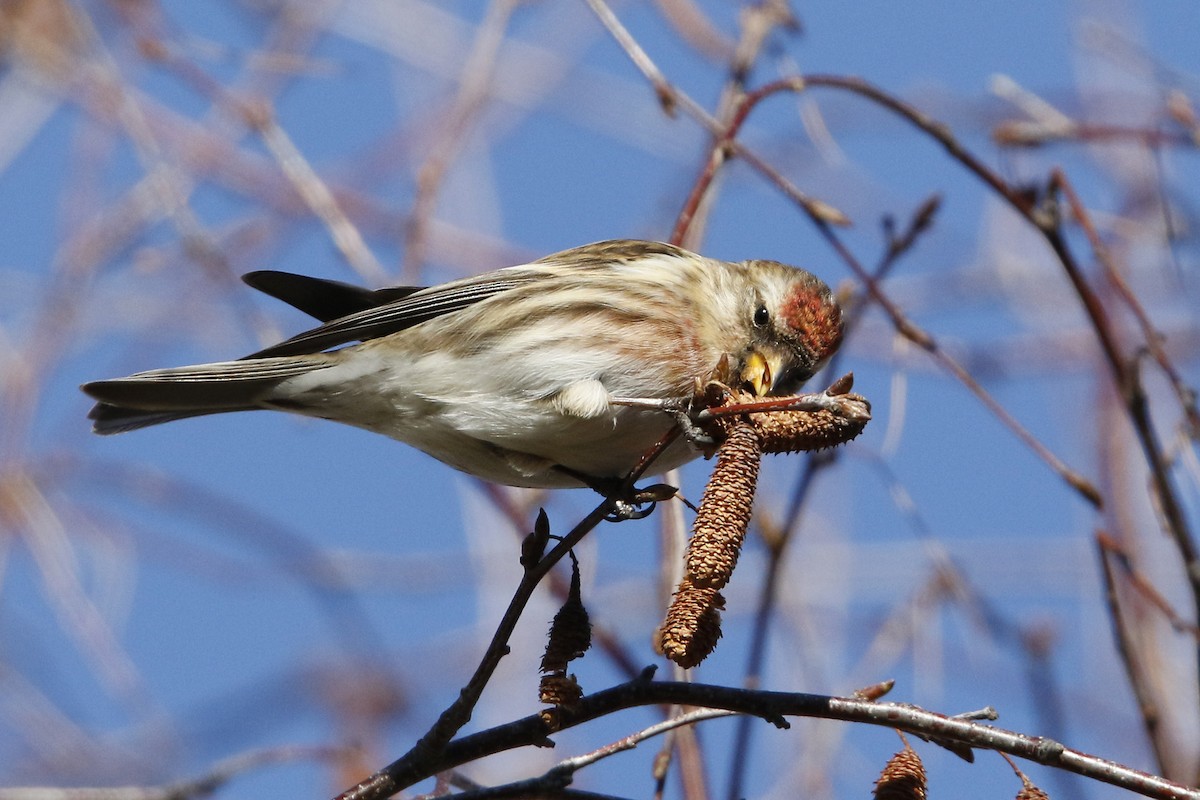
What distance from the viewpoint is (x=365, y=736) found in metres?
5.83

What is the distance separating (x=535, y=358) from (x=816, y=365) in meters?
0.73

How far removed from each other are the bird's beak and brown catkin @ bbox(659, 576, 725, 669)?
1275 mm

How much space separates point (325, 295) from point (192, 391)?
1.50 ft

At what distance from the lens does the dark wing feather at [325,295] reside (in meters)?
3.60

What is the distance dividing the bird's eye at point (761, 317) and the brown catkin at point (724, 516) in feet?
4.61

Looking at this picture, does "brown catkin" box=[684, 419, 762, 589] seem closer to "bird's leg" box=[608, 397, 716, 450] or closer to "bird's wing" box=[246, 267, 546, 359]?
"bird's leg" box=[608, 397, 716, 450]

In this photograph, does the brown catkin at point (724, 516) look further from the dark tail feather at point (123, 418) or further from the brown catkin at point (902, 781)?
the dark tail feather at point (123, 418)

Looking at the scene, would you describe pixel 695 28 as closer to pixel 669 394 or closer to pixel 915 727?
pixel 669 394

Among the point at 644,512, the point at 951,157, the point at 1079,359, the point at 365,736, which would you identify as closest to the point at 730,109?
the point at 951,157

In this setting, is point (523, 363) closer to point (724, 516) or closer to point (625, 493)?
point (625, 493)

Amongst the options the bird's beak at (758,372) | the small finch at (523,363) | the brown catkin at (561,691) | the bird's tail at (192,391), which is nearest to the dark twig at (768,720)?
the brown catkin at (561,691)

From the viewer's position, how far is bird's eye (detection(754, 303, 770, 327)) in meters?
3.65

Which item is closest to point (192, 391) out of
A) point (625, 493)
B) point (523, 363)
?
point (523, 363)

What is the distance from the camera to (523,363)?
3432 millimetres
